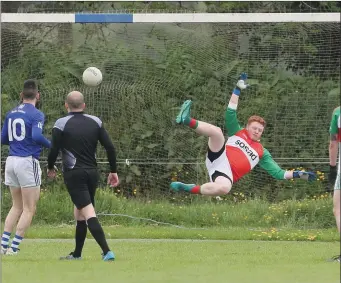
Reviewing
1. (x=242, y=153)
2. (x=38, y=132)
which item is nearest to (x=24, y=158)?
(x=38, y=132)

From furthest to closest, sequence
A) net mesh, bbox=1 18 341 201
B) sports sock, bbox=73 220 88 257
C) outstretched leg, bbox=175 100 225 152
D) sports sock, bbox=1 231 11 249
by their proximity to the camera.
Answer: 1. net mesh, bbox=1 18 341 201
2. outstretched leg, bbox=175 100 225 152
3. sports sock, bbox=1 231 11 249
4. sports sock, bbox=73 220 88 257

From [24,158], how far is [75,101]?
57.8 inches

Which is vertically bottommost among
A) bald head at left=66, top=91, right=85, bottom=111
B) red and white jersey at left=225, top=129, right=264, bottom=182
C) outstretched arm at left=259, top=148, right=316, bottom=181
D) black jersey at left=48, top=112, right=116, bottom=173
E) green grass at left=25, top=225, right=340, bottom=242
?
green grass at left=25, top=225, right=340, bottom=242

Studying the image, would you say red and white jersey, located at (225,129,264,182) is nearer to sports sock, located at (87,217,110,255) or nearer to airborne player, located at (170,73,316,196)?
airborne player, located at (170,73,316,196)

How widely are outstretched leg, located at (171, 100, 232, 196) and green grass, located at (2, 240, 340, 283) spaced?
0.76 metres

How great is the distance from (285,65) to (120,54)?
9.93ft

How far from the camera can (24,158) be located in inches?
523

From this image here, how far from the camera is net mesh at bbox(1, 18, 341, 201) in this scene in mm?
19984

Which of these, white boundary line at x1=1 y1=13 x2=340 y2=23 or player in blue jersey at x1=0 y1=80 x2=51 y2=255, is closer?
player in blue jersey at x1=0 y1=80 x2=51 y2=255

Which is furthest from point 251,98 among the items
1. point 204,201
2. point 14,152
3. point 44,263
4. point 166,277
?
point 166,277

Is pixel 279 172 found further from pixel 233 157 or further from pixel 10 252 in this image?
pixel 10 252

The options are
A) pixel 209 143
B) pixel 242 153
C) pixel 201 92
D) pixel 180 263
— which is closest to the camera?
pixel 180 263

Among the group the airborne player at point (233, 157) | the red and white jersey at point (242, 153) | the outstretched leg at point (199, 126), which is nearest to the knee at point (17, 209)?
the airborne player at point (233, 157)

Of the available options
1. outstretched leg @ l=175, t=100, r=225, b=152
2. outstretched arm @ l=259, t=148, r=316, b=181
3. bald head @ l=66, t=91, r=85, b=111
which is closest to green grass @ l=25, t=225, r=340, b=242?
outstretched arm @ l=259, t=148, r=316, b=181
